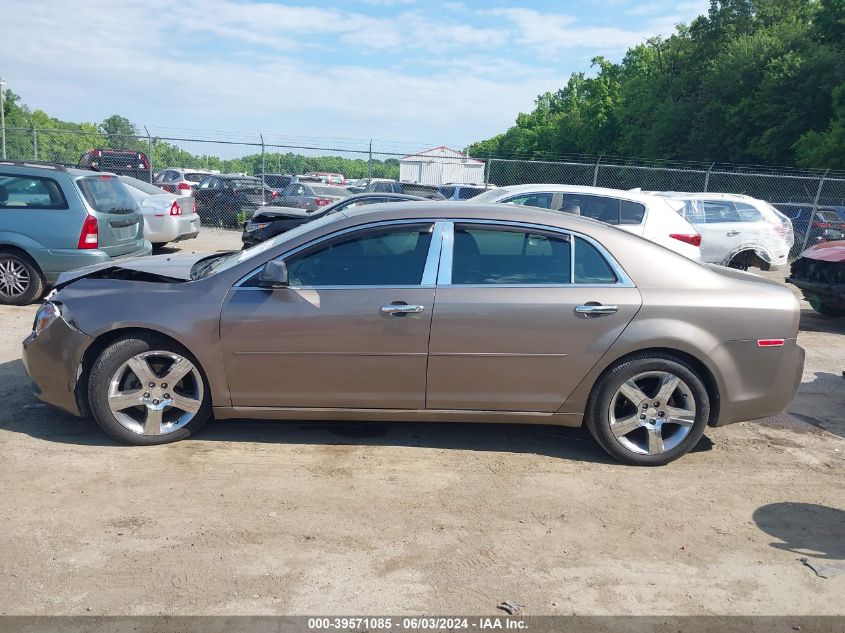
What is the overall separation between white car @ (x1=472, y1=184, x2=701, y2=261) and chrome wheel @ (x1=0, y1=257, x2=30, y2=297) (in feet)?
18.4

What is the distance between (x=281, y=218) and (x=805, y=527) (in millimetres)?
10906

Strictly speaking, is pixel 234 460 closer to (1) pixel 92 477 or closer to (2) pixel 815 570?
(1) pixel 92 477

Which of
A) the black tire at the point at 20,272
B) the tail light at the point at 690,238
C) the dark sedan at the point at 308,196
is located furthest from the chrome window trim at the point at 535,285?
the dark sedan at the point at 308,196

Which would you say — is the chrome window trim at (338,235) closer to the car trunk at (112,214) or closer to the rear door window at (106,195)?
the car trunk at (112,214)

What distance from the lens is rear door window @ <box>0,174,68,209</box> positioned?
29.0 feet

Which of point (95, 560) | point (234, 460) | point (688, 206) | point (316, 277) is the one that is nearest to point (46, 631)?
point (95, 560)

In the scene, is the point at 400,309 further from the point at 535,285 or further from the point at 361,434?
the point at 361,434

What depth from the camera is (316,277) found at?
4.67 meters

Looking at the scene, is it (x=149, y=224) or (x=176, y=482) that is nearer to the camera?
(x=176, y=482)

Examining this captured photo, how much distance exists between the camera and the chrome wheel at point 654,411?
4.62 metres

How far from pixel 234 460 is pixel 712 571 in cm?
273

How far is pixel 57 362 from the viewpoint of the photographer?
183 inches

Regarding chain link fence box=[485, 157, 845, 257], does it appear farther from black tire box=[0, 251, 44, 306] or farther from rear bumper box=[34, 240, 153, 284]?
black tire box=[0, 251, 44, 306]

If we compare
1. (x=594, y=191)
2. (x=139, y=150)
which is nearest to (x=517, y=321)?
(x=594, y=191)
